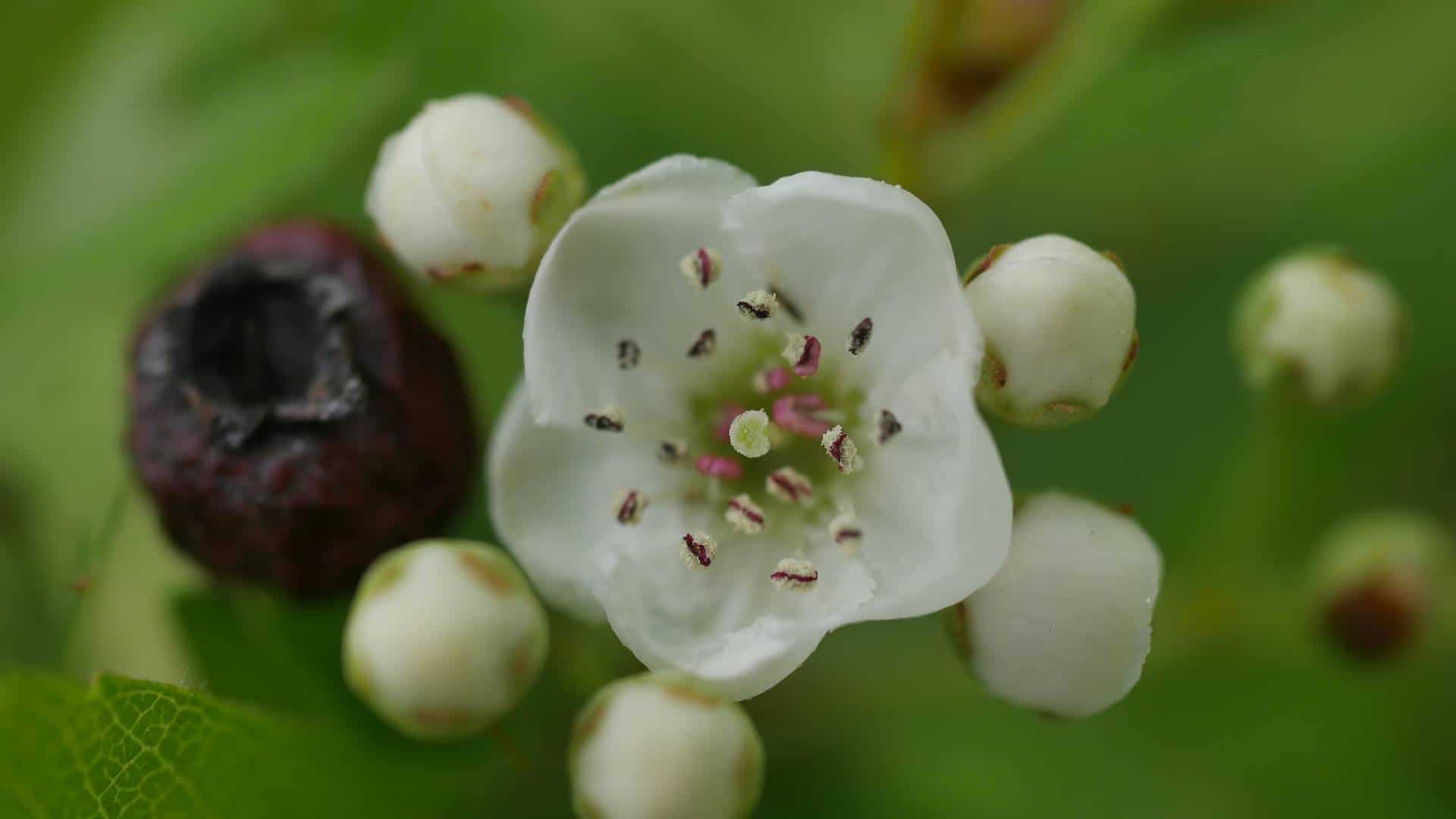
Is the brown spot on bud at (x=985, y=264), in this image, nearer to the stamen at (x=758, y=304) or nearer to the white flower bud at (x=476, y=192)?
the stamen at (x=758, y=304)

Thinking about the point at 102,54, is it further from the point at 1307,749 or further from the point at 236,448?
the point at 1307,749

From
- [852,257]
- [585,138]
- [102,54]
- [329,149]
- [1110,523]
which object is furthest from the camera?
[585,138]

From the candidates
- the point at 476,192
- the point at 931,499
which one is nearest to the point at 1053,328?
the point at 931,499

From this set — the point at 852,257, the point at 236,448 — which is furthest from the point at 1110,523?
the point at 236,448

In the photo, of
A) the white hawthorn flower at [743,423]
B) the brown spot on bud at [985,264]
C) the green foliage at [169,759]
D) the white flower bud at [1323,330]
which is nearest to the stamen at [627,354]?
the white hawthorn flower at [743,423]

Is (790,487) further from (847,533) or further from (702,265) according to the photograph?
(702,265)

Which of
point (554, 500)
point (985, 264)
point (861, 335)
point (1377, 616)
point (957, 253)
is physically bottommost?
point (1377, 616)

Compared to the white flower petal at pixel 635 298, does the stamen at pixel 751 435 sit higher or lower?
lower
